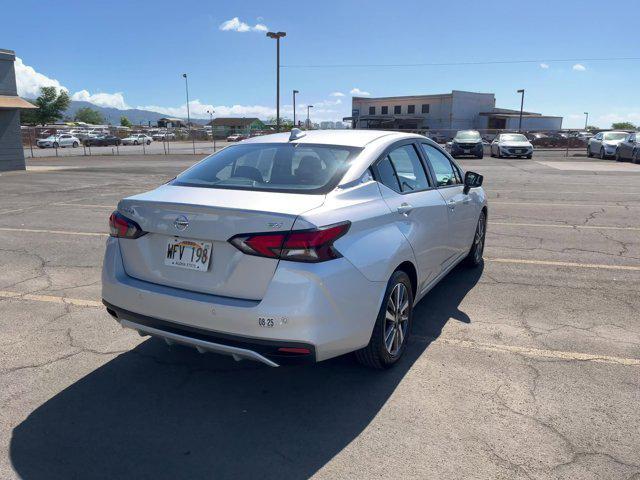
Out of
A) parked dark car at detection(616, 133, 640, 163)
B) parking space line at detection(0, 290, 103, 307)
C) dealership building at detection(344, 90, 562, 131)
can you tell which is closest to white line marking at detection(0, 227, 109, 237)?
parking space line at detection(0, 290, 103, 307)

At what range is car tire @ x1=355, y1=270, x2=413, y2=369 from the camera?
340cm

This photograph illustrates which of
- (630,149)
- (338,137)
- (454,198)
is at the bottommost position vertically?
(630,149)

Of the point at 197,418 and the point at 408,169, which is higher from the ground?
the point at 408,169

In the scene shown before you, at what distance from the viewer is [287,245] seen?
2.85 metres

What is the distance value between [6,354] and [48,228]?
17.0 ft

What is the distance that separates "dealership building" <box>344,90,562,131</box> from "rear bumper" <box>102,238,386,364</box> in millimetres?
71122

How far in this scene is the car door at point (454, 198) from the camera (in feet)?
15.6

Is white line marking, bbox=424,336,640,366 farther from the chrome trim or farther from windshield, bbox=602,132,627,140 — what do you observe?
windshield, bbox=602,132,627,140

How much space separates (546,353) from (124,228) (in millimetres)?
3190

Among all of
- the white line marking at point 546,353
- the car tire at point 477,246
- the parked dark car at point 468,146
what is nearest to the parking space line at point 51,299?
the white line marking at point 546,353

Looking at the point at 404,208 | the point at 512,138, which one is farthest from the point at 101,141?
the point at 404,208

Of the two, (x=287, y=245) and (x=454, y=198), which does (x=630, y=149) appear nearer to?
(x=454, y=198)

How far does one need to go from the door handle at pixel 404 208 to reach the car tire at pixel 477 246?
2.21 m

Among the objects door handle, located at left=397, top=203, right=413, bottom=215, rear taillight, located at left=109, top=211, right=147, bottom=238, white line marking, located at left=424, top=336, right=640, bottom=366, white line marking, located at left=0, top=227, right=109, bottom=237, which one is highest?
door handle, located at left=397, top=203, right=413, bottom=215
